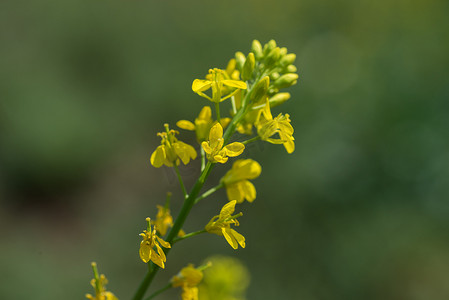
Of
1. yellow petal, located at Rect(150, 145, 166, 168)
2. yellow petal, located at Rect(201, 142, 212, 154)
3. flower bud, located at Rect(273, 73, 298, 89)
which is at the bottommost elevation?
yellow petal, located at Rect(150, 145, 166, 168)

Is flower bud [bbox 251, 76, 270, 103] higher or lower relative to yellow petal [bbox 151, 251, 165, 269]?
higher

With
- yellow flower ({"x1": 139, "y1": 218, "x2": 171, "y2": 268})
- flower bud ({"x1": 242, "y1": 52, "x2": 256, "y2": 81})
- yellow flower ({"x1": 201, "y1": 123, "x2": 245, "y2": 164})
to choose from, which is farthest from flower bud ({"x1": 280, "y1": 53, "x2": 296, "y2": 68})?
yellow flower ({"x1": 139, "y1": 218, "x2": 171, "y2": 268})

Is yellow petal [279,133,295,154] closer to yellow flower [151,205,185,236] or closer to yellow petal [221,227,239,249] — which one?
yellow petal [221,227,239,249]

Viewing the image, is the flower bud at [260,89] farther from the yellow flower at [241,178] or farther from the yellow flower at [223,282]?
the yellow flower at [223,282]

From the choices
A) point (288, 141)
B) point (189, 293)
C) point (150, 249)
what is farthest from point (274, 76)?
point (189, 293)

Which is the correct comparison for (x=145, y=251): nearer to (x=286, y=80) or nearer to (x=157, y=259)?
(x=157, y=259)

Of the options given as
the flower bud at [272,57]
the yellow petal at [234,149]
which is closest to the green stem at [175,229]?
the yellow petal at [234,149]
